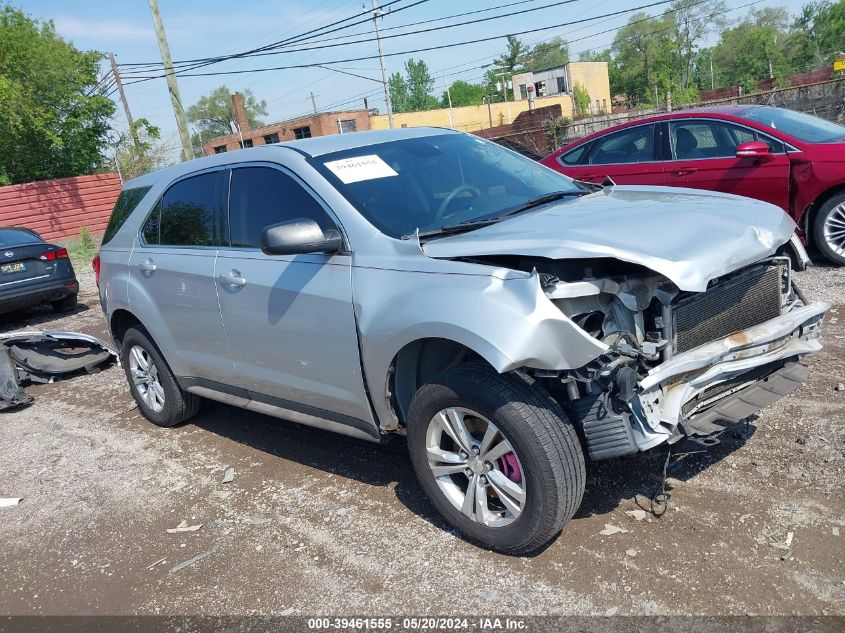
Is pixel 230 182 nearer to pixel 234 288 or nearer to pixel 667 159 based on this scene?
pixel 234 288

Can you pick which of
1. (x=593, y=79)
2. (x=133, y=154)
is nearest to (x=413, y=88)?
(x=593, y=79)

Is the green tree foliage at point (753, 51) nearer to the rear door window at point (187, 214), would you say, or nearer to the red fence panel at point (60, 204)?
the red fence panel at point (60, 204)

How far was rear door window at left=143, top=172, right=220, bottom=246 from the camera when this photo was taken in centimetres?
464

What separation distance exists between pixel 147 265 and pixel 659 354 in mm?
3572

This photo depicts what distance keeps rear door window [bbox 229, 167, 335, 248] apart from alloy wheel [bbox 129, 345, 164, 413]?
66.5 inches

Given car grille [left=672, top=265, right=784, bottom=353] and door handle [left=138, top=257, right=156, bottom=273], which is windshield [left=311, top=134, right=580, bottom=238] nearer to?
car grille [left=672, top=265, right=784, bottom=353]

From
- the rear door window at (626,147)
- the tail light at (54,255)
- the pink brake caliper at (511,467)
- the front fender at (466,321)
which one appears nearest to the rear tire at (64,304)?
the tail light at (54,255)

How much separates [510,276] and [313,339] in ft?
4.16

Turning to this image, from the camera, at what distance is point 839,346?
5250mm

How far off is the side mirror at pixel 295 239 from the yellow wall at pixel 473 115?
5404 cm

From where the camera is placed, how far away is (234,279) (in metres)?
4.25

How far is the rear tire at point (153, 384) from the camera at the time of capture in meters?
5.38

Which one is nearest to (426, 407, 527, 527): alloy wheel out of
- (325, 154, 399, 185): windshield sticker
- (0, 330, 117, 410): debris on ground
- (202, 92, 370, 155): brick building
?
(325, 154, 399, 185): windshield sticker

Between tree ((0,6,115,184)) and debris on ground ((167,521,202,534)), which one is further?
tree ((0,6,115,184))
